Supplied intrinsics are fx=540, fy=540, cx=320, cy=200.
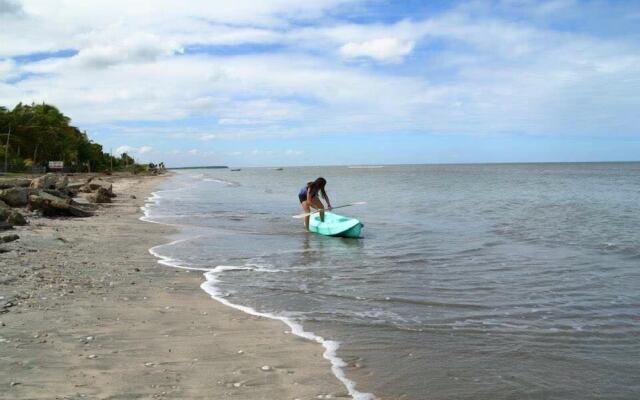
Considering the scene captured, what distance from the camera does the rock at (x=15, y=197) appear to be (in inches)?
734

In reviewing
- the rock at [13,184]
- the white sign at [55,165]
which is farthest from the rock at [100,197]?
the white sign at [55,165]

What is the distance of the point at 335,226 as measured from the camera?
1738 centimetres

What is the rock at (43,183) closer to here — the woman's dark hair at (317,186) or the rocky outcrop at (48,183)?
the rocky outcrop at (48,183)

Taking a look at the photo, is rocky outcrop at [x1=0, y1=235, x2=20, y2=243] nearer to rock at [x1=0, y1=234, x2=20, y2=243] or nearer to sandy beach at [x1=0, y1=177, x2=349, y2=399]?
rock at [x1=0, y1=234, x2=20, y2=243]

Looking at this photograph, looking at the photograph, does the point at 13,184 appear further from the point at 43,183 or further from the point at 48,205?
the point at 48,205

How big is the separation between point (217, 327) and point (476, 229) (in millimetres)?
14412

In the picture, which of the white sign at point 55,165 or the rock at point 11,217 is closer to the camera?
the rock at point 11,217

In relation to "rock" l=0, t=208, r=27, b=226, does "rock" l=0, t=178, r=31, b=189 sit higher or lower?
higher

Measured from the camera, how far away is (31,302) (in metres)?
6.94

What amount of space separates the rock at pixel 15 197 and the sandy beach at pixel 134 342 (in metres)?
9.87

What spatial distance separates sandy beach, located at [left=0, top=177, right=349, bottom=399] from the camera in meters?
4.50

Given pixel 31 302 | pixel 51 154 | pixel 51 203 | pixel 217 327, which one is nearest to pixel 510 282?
pixel 217 327

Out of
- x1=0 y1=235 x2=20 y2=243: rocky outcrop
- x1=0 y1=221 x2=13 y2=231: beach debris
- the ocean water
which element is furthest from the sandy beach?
x1=0 y1=221 x2=13 y2=231: beach debris

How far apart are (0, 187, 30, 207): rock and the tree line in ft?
126
